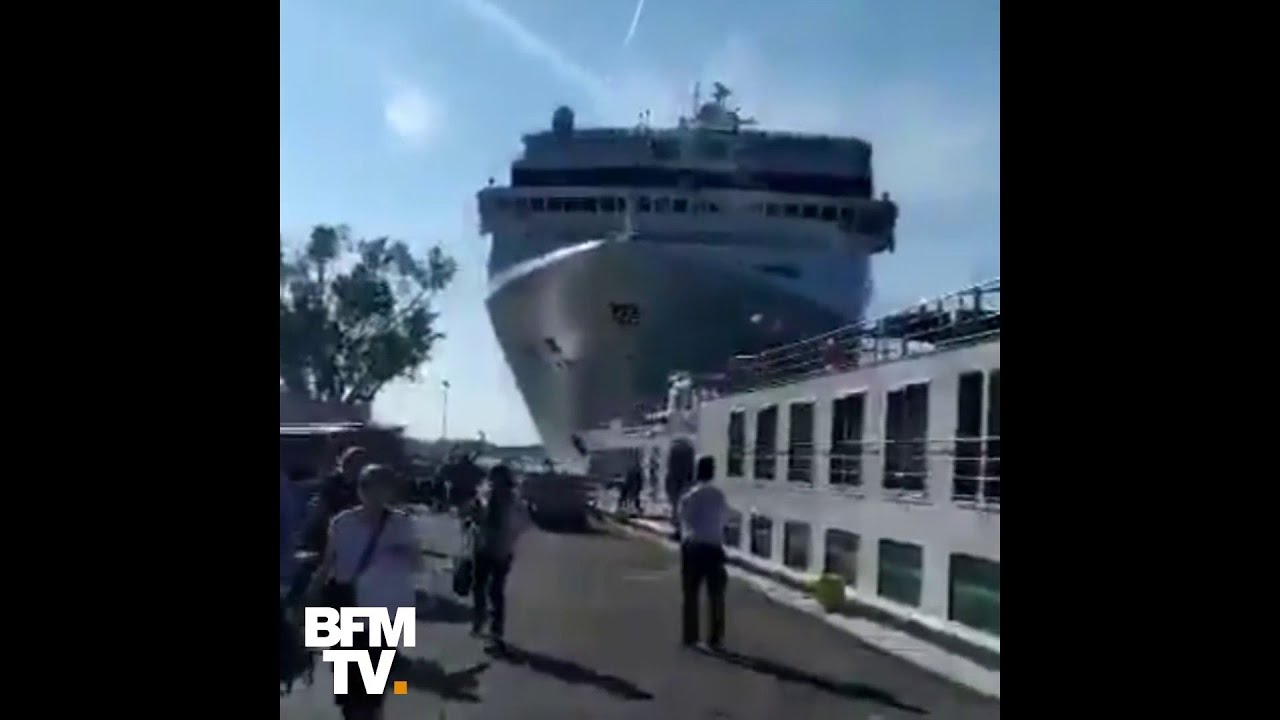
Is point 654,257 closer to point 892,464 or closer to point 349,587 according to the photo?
point 892,464

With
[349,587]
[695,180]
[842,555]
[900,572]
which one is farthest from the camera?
[695,180]

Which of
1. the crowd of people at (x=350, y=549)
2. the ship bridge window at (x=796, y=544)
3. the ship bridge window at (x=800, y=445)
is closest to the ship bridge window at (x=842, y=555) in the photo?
the ship bridge window at (x=796, y=544)

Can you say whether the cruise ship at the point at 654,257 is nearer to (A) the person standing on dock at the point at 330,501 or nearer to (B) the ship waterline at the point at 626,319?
(B) the ship waterline at the point at 626,319

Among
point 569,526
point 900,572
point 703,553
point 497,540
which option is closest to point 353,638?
point 497,540

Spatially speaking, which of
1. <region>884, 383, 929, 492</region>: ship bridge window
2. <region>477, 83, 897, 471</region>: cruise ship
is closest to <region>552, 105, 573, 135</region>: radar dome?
<region>477, 83, 897, 471</region>: cruise ship

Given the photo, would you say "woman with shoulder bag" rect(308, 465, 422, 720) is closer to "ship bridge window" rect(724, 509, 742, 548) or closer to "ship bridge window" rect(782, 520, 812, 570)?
"ship bridge window" rect(724, 509, 742, 548)

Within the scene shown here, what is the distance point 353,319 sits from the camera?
414 cm

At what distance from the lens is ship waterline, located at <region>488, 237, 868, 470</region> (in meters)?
4.22

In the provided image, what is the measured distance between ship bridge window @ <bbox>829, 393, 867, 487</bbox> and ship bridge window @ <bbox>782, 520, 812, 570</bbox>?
0.14 metres

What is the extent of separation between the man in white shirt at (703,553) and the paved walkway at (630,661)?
32 mm

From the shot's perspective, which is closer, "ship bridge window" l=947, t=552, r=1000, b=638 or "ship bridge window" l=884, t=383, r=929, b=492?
"ship bridge window" l=947, t=552, r=1000, b=638

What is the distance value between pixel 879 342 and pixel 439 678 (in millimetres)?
1317

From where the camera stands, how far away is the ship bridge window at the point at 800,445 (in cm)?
419
